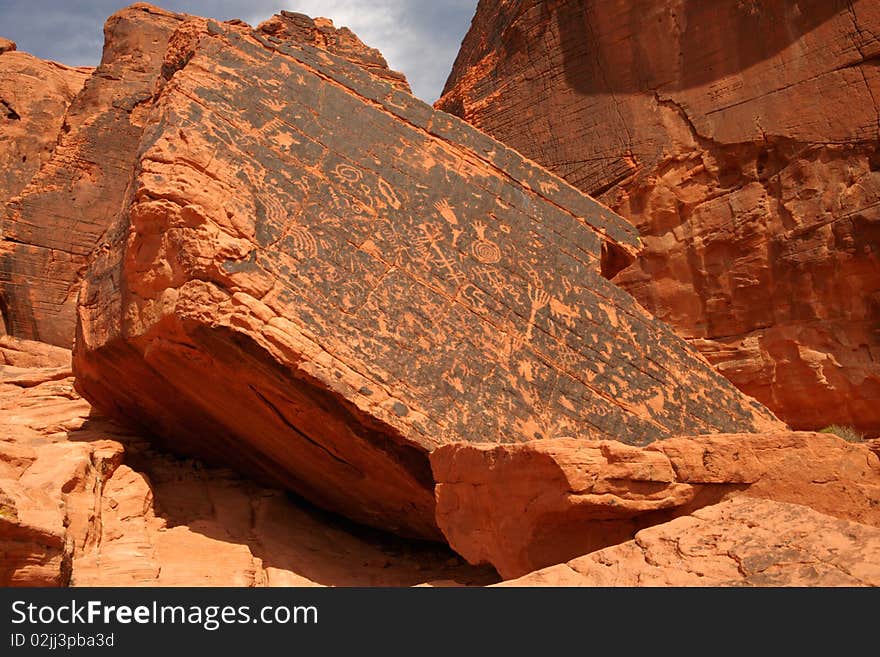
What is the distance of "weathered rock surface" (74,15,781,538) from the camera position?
3805mm

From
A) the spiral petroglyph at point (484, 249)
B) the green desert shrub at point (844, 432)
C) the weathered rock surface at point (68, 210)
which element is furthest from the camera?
the weathered rock surface at point (68, 210)

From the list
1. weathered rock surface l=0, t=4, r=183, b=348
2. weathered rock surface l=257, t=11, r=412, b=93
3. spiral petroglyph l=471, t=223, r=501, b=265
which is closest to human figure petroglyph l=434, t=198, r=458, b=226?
spiral petroglyph l=471, t=223, r=501, b=265

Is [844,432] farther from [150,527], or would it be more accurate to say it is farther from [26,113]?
[26,113]

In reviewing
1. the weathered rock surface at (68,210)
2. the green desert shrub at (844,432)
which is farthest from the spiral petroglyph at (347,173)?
the weathered rock surface at (68,210)

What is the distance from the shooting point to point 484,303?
166 inches

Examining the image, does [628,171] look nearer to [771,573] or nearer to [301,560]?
[301,560]

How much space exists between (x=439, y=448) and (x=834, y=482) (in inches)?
58.2

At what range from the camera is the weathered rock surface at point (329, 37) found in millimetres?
5453

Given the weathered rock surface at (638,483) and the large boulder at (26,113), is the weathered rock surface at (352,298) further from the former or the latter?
the large boulder at (26,113)

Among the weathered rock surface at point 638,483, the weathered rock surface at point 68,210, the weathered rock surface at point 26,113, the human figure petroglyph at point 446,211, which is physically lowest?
the weathered rock surface at point 638,483

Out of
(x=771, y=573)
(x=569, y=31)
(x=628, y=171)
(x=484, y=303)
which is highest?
(x=569, y=31)

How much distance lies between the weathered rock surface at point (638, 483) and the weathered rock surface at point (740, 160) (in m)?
3.69

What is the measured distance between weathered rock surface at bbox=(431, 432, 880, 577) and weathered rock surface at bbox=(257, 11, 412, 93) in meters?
3.13

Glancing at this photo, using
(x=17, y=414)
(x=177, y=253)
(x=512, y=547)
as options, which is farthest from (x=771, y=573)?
(x=17, y=414)
